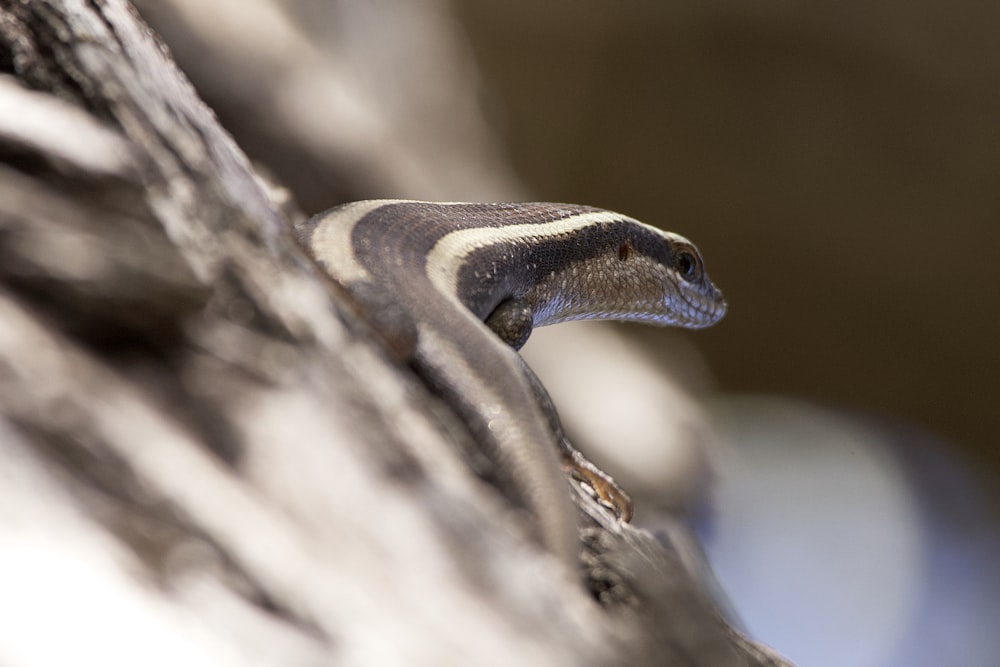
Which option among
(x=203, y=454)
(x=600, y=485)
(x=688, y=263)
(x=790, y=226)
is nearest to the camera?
(x=203, y=454)

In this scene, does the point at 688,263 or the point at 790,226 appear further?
the point at 790,226

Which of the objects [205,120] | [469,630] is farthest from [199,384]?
[205,120]

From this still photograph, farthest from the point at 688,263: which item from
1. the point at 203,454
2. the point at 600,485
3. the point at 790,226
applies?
the point at 790,226

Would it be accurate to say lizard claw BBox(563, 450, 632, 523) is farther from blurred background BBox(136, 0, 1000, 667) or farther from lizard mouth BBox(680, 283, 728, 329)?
blurred background BBox(136, 0, 1000, 667)

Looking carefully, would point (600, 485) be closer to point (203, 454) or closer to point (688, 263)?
point (203, 454)

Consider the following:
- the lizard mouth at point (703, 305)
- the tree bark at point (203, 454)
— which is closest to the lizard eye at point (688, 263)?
the lizard mouth at point (703, 305)

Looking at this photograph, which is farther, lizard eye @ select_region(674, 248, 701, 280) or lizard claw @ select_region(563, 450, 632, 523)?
lizard eye @ select_region(674, 248, 701, 280)

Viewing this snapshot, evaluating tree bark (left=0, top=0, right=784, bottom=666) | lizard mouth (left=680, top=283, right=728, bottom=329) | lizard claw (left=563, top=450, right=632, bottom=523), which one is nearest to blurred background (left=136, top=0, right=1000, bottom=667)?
lizard mouth (left=680, top=283, right=728, bottom=329)
